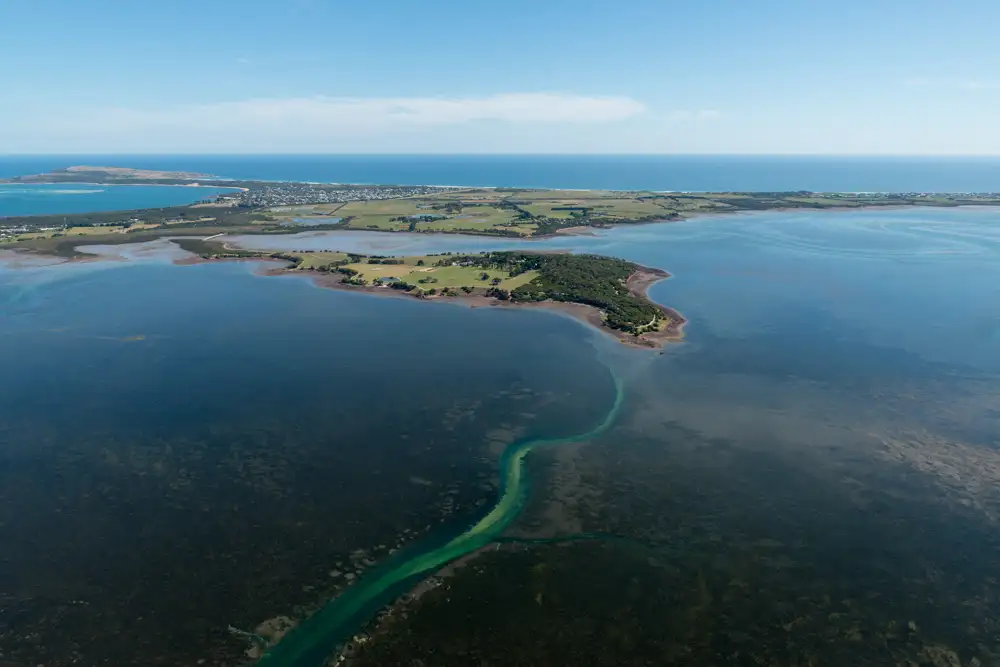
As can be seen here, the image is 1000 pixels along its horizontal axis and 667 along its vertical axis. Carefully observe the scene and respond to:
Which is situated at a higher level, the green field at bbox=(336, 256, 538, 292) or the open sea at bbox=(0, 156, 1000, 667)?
the green field at bbox=(336, 256, 538, 292)

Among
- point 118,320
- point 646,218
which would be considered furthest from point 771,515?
point 646,218

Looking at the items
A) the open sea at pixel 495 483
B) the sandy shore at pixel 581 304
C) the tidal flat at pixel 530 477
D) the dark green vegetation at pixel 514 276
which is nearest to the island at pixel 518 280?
the dark green vegetation at pixel 514 276

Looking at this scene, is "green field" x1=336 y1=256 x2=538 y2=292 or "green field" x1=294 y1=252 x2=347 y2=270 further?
"green field" x1=294 y1=252 x2=347 y2=270

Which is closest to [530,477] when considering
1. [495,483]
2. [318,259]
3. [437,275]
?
[495,483]

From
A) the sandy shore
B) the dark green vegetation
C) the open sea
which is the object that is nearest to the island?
the dark green vegetation

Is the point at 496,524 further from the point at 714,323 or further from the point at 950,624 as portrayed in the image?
the point at 714,323

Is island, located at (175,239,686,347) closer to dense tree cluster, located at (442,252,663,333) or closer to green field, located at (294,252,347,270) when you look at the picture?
green field, located at (294,252,347,270)

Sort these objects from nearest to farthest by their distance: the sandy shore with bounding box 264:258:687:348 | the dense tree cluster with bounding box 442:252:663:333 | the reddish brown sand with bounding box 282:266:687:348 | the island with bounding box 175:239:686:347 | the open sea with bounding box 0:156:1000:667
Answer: the open sea with bounding box 0:156:1000:667 < the reddish brown sand with bounding box 282:266:687:348 < the sandy shore with bounding box 264:258:687:348 < the island with bounding box 175:239:686:347 < the dense tree cluster with bounding box 442:252:663:333
